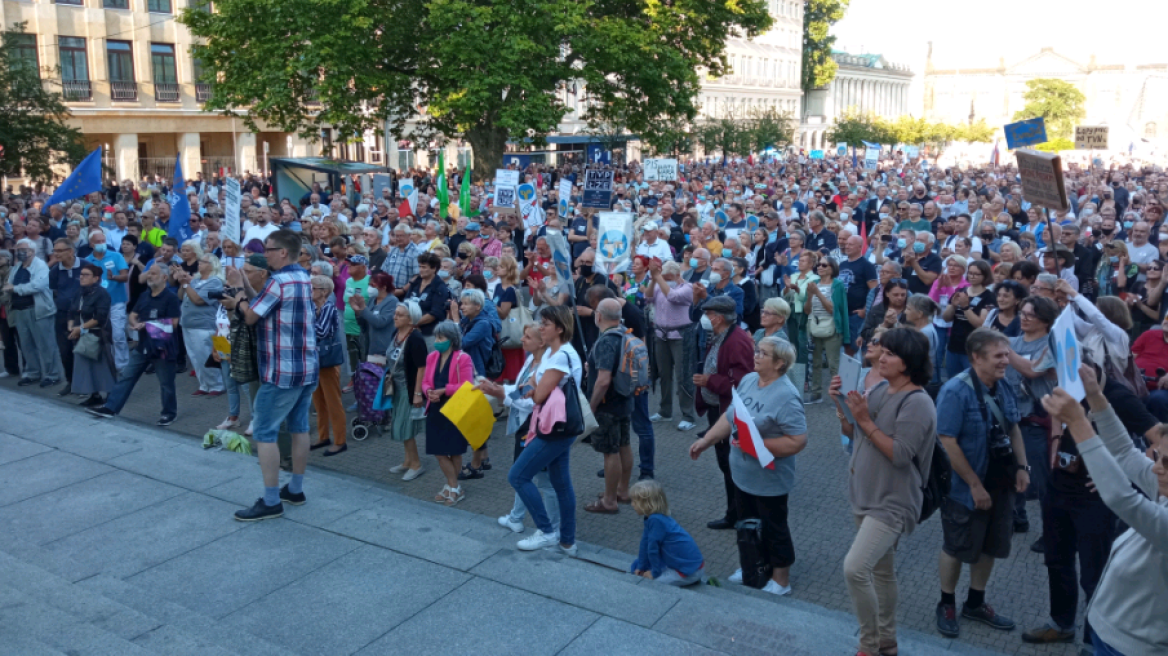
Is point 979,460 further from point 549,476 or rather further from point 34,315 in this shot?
point 34,315

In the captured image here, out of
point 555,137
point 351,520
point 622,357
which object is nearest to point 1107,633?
point 622,357

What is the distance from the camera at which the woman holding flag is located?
5.10 metres

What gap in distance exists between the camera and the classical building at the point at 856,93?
10381 centimetres

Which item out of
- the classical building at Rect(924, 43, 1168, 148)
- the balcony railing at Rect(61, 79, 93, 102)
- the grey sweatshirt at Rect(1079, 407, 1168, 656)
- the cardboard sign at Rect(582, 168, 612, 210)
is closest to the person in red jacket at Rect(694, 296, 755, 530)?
the grey sweatshirt at Rect(1079, 407, 1168, 656)

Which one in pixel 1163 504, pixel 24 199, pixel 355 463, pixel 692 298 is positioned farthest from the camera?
pixel 24 199

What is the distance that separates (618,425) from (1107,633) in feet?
12.6

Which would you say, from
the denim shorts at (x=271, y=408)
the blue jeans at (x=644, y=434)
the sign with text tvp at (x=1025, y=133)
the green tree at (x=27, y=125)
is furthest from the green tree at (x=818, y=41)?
the denim shorts at (x=271, y=408)

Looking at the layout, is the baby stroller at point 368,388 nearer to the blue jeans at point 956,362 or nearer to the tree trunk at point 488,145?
the blue jeans at point 956,362

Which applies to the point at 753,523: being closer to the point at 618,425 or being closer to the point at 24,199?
the point at 618,425

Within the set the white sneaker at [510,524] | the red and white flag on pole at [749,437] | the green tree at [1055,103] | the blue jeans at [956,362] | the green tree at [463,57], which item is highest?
the green tree at [1055,103]

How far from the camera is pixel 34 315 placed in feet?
35.7

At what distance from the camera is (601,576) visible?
538 centimetres

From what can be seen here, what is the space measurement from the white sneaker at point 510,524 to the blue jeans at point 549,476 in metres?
0.31

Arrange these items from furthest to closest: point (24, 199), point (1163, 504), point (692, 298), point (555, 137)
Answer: point (555, 137) < point (24, 199) < point (692, 298) < point (1163, 504)
